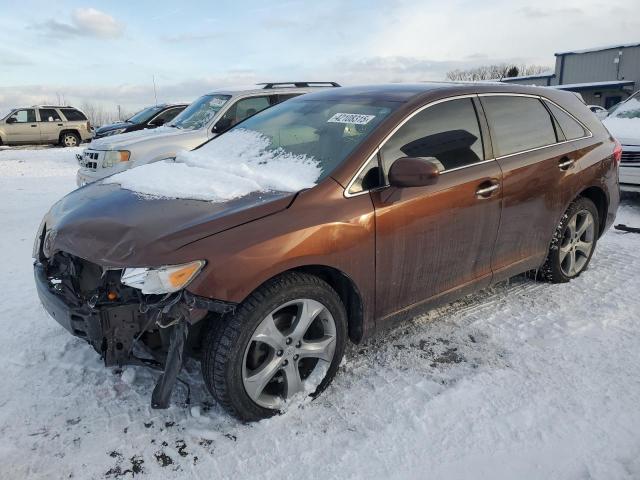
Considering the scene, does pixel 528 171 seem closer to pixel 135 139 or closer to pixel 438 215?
pixel 438 215

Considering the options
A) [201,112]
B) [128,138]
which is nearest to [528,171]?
[201,112]

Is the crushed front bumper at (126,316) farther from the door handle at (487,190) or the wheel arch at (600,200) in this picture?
the wheel arch at (600,200)

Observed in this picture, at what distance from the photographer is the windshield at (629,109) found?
8220mm

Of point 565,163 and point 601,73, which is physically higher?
point 601,73

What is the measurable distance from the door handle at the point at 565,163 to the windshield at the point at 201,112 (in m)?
5.26

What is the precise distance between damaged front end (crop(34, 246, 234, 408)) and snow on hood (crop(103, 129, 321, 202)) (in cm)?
60

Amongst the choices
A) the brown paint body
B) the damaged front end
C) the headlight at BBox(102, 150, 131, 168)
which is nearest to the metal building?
the headlight at BBox(102, 150, 131, 168)

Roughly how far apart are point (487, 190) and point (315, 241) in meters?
1.39

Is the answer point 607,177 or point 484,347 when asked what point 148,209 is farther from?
point 607,177

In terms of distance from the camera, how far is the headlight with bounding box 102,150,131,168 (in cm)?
719

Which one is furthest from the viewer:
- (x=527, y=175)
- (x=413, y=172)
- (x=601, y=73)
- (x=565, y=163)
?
(x=601, y=73)

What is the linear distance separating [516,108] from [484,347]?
70.6 inches

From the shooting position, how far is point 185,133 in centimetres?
750

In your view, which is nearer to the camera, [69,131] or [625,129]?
[625,129]
